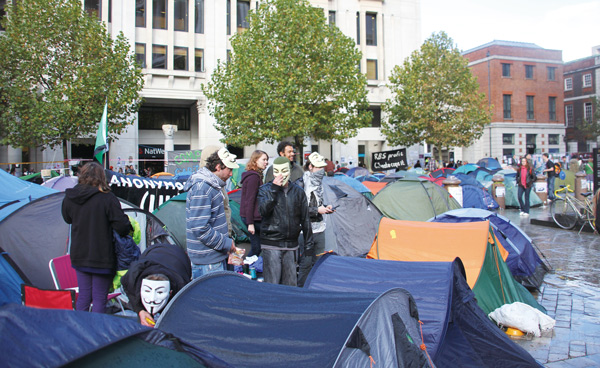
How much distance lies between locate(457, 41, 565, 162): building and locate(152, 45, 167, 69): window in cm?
3032

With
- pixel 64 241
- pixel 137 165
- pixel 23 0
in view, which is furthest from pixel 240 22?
pixel 64 241

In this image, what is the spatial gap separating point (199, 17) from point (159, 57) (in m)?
3.70

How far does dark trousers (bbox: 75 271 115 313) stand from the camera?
13.3ft

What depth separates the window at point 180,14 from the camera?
94.2 ft

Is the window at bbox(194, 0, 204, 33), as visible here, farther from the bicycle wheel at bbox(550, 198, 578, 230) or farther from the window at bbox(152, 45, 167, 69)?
the bicycle wheel at bbox(550, 198, 578, 230)

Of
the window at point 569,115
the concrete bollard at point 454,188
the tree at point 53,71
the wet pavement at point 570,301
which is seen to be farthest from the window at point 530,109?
the wet pavement at point 570,301

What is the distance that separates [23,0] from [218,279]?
22130 millimetres

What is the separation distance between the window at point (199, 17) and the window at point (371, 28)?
38.7 ft

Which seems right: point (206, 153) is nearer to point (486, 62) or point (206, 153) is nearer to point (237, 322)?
point (237, 322)

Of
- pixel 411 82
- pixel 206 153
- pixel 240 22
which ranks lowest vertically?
pixel 206 153

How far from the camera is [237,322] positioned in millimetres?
2529

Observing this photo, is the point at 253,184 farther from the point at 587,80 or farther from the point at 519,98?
the point at 587,80

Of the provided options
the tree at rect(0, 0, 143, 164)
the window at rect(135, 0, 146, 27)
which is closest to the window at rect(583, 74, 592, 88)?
the window at rect(135, 0, 146, 27)

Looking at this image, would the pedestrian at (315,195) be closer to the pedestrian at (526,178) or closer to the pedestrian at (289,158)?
the pedestrian at (289,158)
